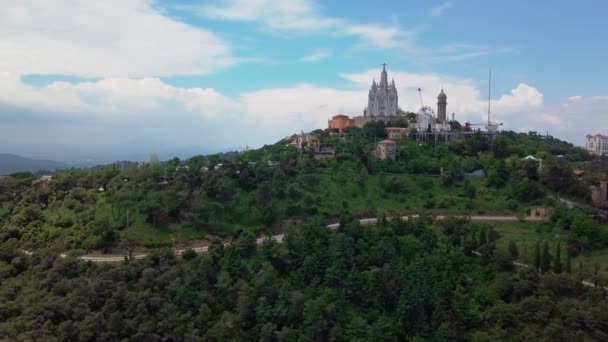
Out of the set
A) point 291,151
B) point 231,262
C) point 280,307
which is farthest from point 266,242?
point 291,151

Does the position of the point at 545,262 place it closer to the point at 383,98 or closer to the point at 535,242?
the point at 535,242

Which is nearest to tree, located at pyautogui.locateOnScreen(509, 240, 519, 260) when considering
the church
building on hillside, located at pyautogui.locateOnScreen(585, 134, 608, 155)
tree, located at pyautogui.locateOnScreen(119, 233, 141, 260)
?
tree, located at pyautogui.locateOnScreen(119, 233, 141, 260)

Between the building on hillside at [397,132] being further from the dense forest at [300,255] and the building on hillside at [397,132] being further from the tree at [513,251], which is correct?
the tree at [513,251]

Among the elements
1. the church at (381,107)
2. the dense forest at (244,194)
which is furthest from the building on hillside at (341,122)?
the dense forest at (244,194)

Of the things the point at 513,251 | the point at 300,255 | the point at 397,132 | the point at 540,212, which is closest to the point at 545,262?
the point at 513,251

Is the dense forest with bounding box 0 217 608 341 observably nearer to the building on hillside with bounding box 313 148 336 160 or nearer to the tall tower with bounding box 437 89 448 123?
the building on hillside with bounding box 313 148 336 160
